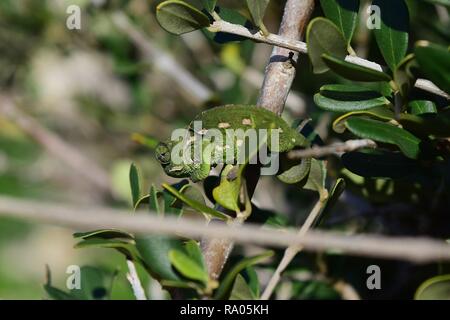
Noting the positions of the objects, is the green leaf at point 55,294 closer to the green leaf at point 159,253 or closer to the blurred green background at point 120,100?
the green leaf at point 159,253

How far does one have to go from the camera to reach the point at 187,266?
0.80 metres

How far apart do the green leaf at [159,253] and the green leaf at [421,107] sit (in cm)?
36

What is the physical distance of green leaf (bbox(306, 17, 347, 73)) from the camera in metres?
0.79

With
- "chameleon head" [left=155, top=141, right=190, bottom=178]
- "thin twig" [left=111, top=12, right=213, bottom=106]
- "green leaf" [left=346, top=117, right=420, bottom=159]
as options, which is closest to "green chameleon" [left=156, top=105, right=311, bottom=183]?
"chameleon head" [left=155, top=141, right=190, bottom=178]

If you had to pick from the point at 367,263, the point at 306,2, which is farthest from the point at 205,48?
the point at 306,2

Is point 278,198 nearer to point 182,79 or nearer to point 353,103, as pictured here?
point 182,79

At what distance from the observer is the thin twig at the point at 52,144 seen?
81.8 inches

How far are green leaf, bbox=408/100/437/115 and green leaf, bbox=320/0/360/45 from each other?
0.12 meters

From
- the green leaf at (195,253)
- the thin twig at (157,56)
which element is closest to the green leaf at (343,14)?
the green leaf at (195,253)

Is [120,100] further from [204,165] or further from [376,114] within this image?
[376,114]

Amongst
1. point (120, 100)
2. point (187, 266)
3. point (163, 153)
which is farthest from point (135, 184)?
point (120, 100)

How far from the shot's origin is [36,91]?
88.6 inches

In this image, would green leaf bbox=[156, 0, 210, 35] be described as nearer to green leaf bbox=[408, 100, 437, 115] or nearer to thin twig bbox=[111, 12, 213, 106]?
green leaf bbox=[408, 100, 437, 115]
